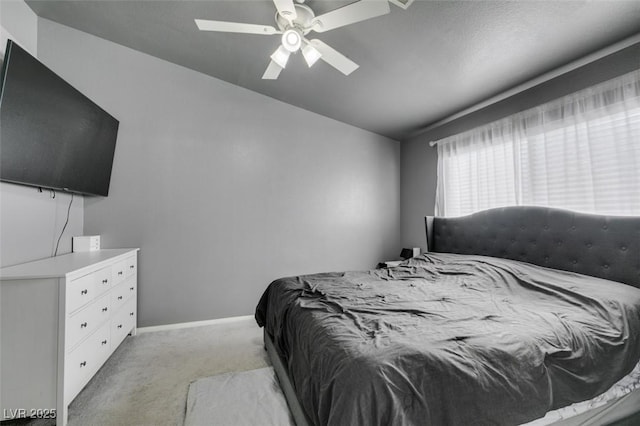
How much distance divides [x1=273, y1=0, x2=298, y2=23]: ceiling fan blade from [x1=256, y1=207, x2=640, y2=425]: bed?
1.89 meters

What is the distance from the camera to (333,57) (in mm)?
1942

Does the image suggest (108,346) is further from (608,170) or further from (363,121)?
(608,170)

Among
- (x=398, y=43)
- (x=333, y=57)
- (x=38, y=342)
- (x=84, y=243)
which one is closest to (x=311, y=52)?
(x=333, y=57)

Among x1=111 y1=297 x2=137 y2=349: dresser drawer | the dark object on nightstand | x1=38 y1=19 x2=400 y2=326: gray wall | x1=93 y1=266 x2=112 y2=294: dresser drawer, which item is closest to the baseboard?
x1=38 y1=19 x2=400 y2=326: gray wall

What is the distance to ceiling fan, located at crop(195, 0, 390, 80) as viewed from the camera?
5.09 feet

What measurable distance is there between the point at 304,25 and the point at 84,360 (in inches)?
106

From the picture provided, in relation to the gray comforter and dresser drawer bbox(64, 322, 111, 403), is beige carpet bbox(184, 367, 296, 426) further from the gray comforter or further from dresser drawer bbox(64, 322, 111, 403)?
dresser drawer bbox(64, 322, 111, 403)

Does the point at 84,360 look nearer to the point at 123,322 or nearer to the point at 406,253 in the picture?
the point at 123,322

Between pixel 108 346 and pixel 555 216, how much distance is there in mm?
3888

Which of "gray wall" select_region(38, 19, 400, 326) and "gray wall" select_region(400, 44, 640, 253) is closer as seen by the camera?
"gray wall" select_region(400, 44, 640, 253)

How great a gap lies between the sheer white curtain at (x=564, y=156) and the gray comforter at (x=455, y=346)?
2.33 ft

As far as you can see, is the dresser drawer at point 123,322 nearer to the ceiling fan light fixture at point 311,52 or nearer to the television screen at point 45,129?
the television screen at point 45,129

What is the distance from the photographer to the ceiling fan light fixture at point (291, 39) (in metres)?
1.77

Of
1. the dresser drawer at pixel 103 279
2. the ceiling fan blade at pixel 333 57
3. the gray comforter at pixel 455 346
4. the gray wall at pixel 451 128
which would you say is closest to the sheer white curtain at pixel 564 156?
the gray wall at pixel 451 128
